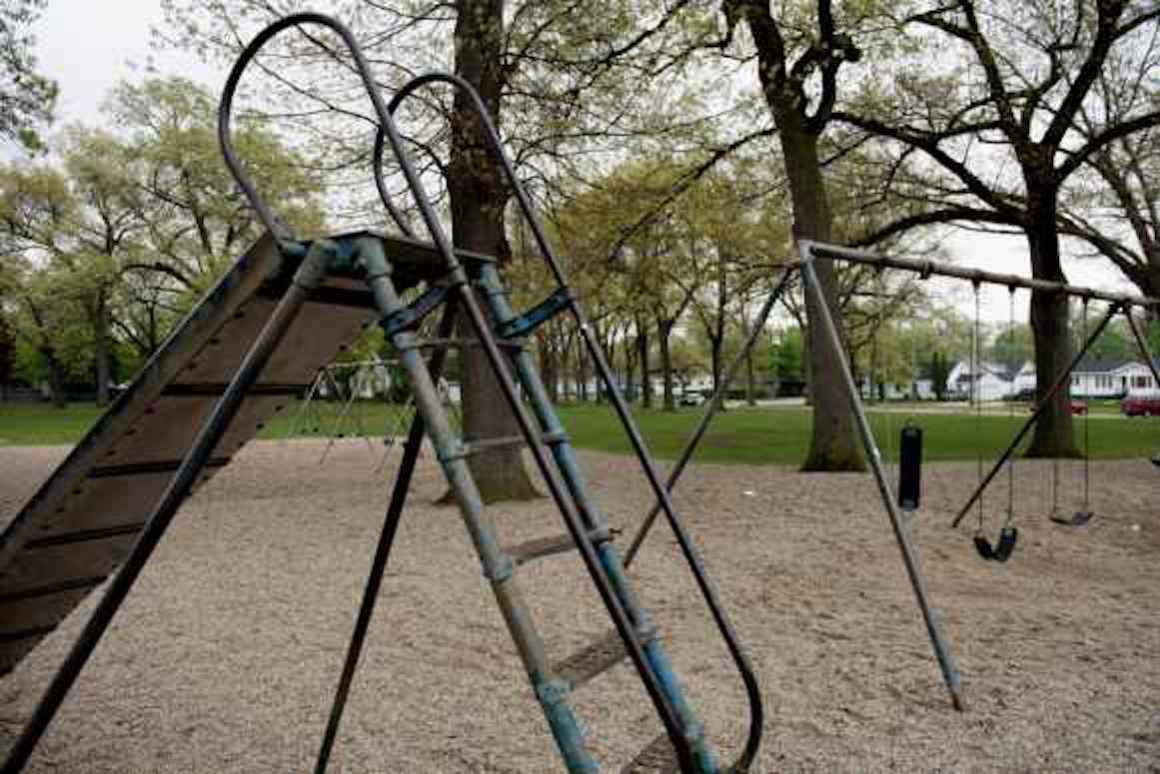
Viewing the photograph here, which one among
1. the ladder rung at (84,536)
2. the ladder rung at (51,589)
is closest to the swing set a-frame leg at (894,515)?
the ladder rung at (84,536)

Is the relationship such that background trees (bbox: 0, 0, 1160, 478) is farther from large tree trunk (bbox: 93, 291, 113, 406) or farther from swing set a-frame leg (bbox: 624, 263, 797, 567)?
large tree trunk (bbox: 93, 291, 113, 406)

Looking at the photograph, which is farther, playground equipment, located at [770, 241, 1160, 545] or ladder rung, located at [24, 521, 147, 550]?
playground equipment, located at [770, 241, 1160, 545]

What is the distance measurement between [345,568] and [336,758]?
13.3ft

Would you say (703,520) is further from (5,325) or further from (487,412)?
(5,325)

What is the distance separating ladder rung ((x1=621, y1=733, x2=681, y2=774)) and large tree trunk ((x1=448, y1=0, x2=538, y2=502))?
7.25m

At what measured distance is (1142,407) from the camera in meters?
32.7

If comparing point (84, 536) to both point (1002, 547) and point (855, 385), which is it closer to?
point (855, 385)

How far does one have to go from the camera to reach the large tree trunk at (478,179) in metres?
9.71

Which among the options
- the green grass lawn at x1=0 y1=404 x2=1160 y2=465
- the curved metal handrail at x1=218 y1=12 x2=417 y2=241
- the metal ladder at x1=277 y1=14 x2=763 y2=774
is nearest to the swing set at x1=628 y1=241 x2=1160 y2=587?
the metal ladder at x1=277 y1=14 x2=763 y2=774

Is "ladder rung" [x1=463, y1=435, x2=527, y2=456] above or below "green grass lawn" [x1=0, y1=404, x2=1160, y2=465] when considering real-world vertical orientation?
above

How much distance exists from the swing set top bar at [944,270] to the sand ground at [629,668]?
2.16m

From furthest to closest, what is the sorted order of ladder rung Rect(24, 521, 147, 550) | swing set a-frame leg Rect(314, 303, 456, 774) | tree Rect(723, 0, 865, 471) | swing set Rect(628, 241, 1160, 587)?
tree Rect(723, 0, 865, 471)
swing set Rect(628, 241, 1160, 587)
swing set a-frame leg Rect(314, 303, 456, 774)
ladder rung Rect(24, 521, 147, 550)

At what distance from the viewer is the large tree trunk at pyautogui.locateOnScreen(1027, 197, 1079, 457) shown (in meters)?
15.2

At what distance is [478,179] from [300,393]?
7.12 meters
